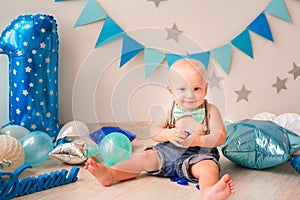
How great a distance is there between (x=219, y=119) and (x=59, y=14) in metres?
1.09

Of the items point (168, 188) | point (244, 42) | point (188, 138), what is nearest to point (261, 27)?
point (244, 42)

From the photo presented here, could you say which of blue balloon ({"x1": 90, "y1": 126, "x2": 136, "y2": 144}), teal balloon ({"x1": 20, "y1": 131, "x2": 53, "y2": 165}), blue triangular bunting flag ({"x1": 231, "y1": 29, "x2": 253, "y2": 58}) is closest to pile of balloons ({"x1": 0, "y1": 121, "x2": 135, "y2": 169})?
teal balloon ({"x1": 20, "y1": 131, "x2": 53, "y2": 165})

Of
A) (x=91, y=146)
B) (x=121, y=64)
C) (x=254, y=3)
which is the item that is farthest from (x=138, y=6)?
(x=91, y=146)

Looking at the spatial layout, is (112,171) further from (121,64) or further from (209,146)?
(121,64)

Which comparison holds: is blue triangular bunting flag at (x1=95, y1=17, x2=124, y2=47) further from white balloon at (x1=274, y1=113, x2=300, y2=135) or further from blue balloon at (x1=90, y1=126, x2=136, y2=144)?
white balloon at (x1=274, y1=113, x2=300, y2=135)

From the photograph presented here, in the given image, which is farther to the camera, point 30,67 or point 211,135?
point 30,67

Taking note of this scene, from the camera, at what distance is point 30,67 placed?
1.52 meters

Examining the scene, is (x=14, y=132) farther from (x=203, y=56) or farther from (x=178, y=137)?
(x=203, y=56)

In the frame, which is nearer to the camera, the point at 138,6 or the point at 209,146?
the point at 209,146

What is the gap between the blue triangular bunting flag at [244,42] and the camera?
1.70 metres

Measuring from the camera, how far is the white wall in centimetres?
169

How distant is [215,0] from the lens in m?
1.71

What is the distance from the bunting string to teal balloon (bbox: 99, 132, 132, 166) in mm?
652

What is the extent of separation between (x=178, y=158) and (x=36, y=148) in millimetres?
434
